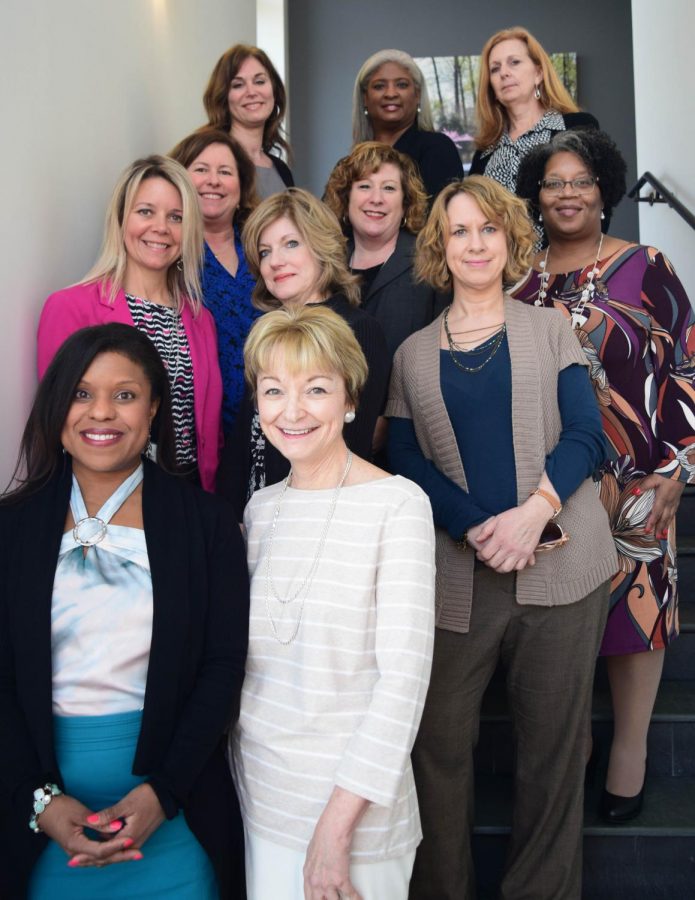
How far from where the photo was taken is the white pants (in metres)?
1.65

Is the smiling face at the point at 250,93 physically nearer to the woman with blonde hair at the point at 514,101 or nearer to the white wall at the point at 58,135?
the white wall at the point at 58,135

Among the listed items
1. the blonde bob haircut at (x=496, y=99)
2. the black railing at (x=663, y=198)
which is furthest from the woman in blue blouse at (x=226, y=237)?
the black railing at (x=663, y=198)

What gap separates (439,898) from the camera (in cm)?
217

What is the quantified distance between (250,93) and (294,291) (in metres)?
1.45

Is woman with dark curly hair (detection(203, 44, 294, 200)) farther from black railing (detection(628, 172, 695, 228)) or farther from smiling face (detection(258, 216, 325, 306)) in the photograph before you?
black railing (detection(628, 172, 695, 228))

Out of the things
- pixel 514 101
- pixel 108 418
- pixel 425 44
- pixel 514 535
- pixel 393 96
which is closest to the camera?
pixel 108 418

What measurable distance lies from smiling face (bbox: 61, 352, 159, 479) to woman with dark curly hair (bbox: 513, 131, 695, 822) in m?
1.23

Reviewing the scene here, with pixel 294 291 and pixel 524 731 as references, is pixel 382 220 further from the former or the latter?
pixel 524 731

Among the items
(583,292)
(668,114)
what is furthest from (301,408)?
(668,114)

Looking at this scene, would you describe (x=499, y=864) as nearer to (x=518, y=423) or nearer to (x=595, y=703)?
(x=595, y=703)

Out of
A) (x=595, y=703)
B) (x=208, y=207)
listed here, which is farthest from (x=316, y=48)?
(x=595, y=703)

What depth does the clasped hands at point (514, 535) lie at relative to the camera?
205cm

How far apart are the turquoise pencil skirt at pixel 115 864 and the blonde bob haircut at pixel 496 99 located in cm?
260

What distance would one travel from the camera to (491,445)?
2168 millimetres
